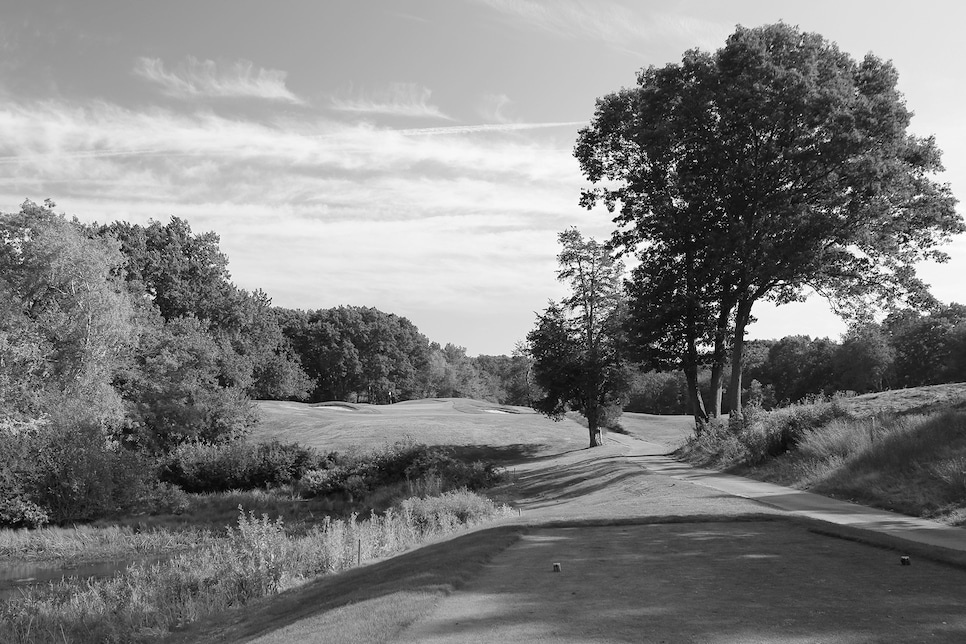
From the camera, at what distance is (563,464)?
3478 centimetres

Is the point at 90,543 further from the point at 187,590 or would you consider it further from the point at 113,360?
the point at 187,590

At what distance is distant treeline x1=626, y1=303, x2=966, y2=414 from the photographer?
8250cm

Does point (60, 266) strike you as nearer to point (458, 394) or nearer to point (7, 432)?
point (7, 432)

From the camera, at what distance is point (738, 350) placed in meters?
29.8

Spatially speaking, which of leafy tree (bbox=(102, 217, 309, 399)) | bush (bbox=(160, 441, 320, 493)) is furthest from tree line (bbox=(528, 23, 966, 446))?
leafy tree (bbox=(102, 217, 309, 399))

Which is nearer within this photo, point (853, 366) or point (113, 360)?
point (113, 360)

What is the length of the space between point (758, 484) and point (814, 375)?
88080 millimetres

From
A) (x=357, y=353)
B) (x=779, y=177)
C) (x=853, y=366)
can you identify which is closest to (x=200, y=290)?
(x=357, y=353)

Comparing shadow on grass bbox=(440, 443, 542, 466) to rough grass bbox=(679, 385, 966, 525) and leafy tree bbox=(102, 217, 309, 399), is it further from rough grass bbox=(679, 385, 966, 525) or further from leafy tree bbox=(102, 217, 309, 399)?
leafy tree bbox=(102, 217, 309, 399)

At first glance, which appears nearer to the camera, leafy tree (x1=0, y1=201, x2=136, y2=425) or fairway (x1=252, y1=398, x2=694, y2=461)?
leafy tree (x1=0, y1=201, x2=136, y2=425)

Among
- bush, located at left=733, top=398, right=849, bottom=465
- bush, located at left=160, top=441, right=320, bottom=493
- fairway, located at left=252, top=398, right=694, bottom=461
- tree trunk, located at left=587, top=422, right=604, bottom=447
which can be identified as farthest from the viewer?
fairway, located at left=252, top=398, right=694, bottom=461

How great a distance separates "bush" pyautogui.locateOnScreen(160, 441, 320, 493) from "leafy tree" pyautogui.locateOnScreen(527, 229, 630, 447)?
14.5 meters

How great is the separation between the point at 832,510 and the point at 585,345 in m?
26.6

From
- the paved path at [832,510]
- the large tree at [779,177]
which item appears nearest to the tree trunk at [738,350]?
the large tree at [779,177]
